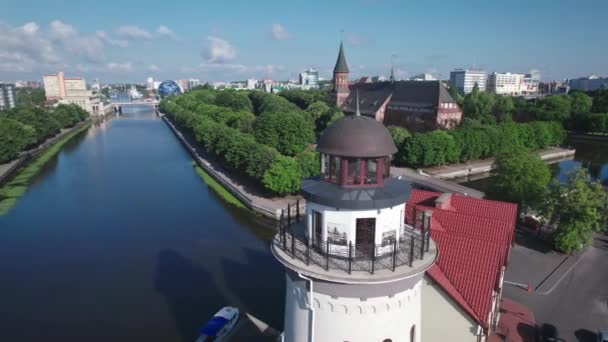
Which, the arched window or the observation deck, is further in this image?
the arched window

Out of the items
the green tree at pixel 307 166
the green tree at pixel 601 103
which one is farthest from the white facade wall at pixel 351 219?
the green tree at pixel 601 103

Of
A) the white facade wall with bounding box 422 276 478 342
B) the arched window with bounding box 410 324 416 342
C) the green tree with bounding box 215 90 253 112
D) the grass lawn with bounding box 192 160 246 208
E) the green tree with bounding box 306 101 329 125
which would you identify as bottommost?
the grass lawn with bounding box 192 160 246 208

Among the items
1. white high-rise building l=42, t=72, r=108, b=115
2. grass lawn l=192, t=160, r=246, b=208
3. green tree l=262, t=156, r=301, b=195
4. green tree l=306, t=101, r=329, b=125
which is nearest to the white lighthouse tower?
green tree l=262, t=156, r=301, b=195

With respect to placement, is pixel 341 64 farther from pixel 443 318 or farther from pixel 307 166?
pixel 443 318

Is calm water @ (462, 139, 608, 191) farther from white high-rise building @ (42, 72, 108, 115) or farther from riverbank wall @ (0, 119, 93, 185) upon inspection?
white high-rise building @ (42, 72, 108, 115)

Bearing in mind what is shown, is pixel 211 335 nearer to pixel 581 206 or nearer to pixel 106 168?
pixel 581 206

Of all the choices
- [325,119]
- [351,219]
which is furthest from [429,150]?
[351,219]
